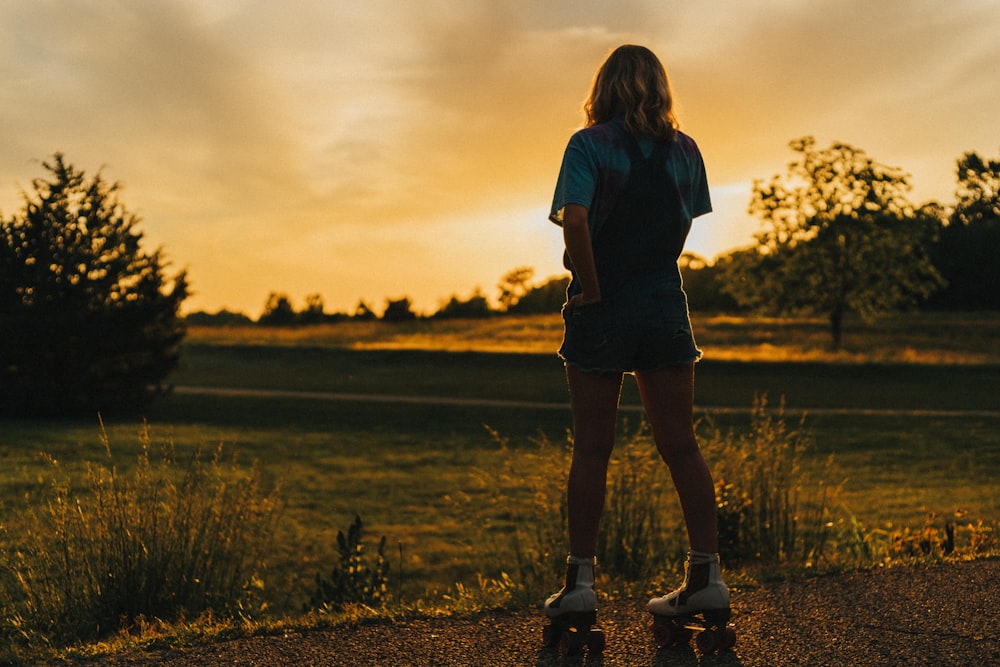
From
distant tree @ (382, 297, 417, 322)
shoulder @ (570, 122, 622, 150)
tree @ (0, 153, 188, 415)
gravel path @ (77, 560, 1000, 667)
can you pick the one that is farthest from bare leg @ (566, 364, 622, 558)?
distant tree @ (382, 297, 417, 322)

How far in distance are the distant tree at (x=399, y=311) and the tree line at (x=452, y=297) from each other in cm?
6

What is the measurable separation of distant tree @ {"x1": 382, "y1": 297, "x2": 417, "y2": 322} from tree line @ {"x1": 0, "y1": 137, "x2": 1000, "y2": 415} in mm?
57

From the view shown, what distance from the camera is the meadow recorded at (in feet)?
27.1

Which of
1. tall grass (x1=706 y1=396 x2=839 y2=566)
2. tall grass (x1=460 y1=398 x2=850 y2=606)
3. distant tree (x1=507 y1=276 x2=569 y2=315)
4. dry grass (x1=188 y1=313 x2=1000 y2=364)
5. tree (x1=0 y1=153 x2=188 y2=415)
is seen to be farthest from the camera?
distant tree (x1=507 y1=276 x2=569 y2=315)

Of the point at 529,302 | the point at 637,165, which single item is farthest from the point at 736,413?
the point at 529,302

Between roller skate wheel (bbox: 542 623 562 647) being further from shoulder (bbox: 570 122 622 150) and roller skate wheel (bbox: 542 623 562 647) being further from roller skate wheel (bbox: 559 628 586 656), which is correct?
shoulder (bbox: 570 122 622 150)

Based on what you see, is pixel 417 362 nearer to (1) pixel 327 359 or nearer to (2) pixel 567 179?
(1) pixel 327 359

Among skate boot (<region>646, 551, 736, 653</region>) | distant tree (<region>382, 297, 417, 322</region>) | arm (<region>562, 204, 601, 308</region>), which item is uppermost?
distant tree (<region>382, 297, 417, 322</region>)

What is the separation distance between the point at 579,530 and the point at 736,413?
16.9 meters

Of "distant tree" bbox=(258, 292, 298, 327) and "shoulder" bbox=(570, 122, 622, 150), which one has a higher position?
"distant tree" bbox=(258, 292, 298, 327)

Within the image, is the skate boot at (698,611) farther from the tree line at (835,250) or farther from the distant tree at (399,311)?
the distant tree at (399,311)

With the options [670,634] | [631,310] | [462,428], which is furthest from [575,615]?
[462,428]

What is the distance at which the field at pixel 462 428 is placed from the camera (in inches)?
392

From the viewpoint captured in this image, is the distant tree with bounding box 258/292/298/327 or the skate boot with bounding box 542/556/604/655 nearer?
the skate boot with bounding box 542/556/604/655
